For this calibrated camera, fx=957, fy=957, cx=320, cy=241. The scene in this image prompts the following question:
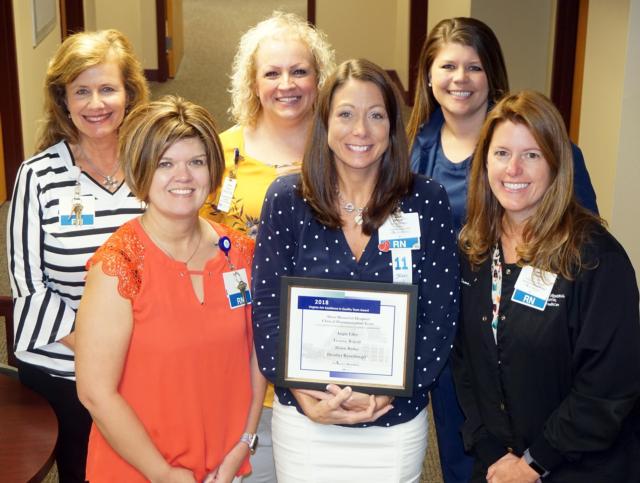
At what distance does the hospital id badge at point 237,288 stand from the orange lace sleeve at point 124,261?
0.79 ft

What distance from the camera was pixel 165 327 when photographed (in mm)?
2363

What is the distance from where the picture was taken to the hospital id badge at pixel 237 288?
8.21ft

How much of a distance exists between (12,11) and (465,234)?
523cm

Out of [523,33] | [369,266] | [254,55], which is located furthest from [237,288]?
[523,33]

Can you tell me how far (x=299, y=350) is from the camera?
2.52m

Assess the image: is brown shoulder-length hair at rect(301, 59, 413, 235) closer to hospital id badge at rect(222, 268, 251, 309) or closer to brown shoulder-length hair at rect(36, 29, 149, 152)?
hospital id badge at rect(222, 268, 251, 309)

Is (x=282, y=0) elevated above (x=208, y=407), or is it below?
above

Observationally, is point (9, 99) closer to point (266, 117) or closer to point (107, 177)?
point (266, 117)

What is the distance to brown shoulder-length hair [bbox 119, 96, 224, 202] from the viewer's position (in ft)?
7.86

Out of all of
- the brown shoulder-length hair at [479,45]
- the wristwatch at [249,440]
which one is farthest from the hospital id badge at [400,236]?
the brown shoulder-length hair at [479,45]

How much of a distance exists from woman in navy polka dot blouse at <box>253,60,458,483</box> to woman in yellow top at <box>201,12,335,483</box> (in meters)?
0.49

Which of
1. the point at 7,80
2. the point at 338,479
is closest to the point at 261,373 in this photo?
the point at 338,479

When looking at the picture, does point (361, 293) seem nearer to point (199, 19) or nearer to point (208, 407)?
point (208, 407)

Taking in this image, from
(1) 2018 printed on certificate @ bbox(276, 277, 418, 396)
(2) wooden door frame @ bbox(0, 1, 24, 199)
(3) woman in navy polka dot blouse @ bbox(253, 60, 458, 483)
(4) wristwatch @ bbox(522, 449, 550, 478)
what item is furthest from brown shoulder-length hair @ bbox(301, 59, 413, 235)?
(2) wooden door frame @ bbox(0, 1, 24, 199)
